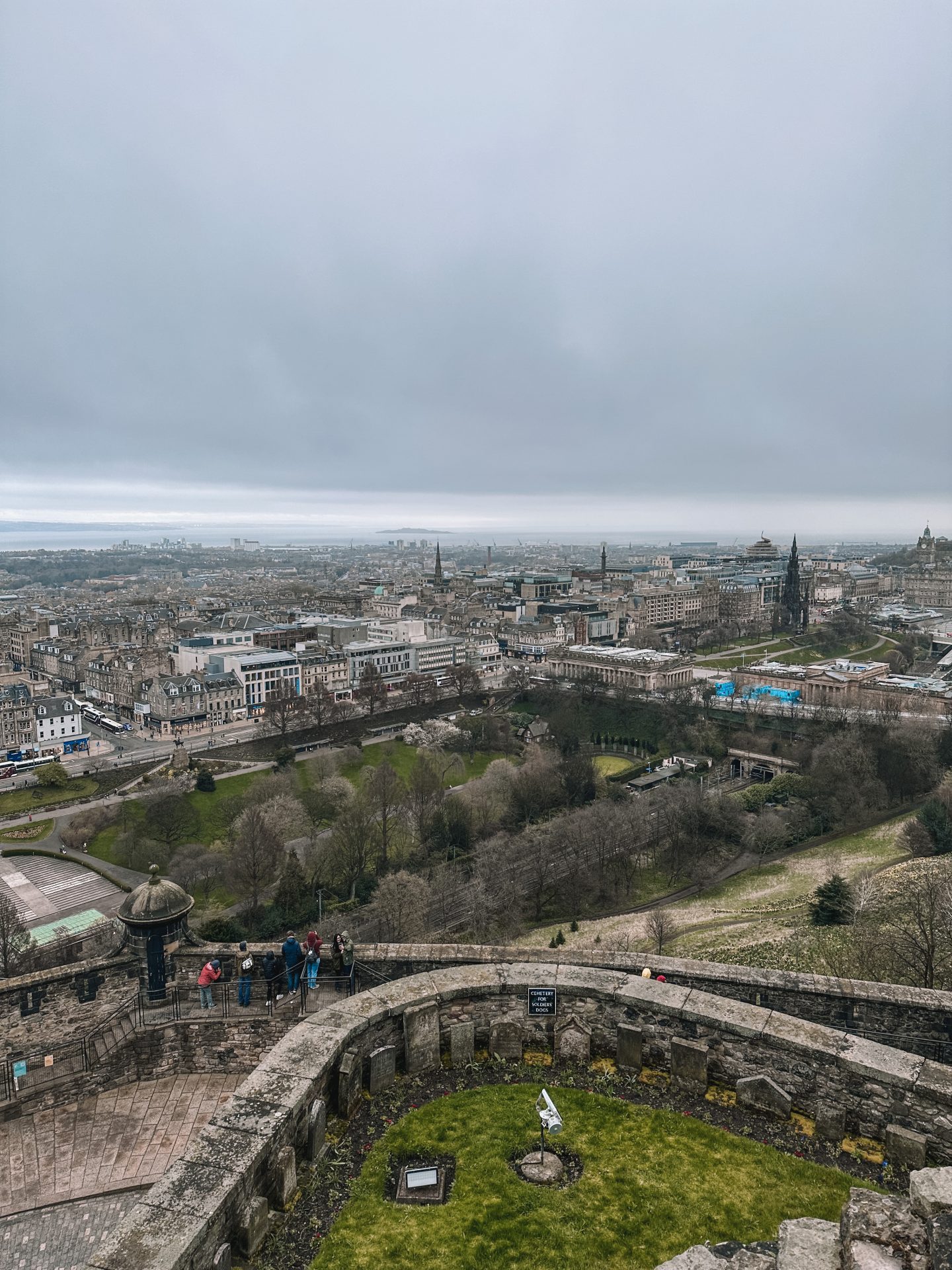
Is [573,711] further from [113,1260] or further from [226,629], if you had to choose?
[113,1260]

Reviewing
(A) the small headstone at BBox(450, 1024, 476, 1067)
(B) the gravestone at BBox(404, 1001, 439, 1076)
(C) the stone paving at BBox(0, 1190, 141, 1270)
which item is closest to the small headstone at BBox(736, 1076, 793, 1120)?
(A) the small headstone at BBox(450, 1024, 476, 1067)

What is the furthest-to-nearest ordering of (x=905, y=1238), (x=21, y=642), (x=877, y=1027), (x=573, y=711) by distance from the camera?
1. (x=21, y=642)
2. (x=573, y=711)
3. (x=877, y=1027)
4. (x=905, y=1238)

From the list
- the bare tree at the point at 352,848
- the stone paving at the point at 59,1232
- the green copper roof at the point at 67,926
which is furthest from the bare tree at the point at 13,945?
the stone paving at the point at 59,1232

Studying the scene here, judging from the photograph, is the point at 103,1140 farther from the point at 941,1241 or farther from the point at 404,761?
the point at 404,761

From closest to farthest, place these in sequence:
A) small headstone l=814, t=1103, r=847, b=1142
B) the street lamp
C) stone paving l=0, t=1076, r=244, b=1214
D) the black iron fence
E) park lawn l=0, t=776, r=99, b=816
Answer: the street lamp → small headstone l=814, t=1103, r=847, b=1142 → stone paving l=0, t=1076, r=244, b=1214 → the black iron fence → park lawn l=0, t=776, r=99, b=816

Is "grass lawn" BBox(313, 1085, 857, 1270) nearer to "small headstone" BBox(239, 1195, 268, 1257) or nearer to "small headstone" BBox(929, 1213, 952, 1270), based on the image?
"small headstone" BBox(239, 1195, 268, 1257)

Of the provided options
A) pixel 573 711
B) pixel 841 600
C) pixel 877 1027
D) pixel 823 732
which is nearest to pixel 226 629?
pixel 573 711

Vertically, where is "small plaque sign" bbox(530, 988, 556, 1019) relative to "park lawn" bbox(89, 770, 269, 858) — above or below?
above
